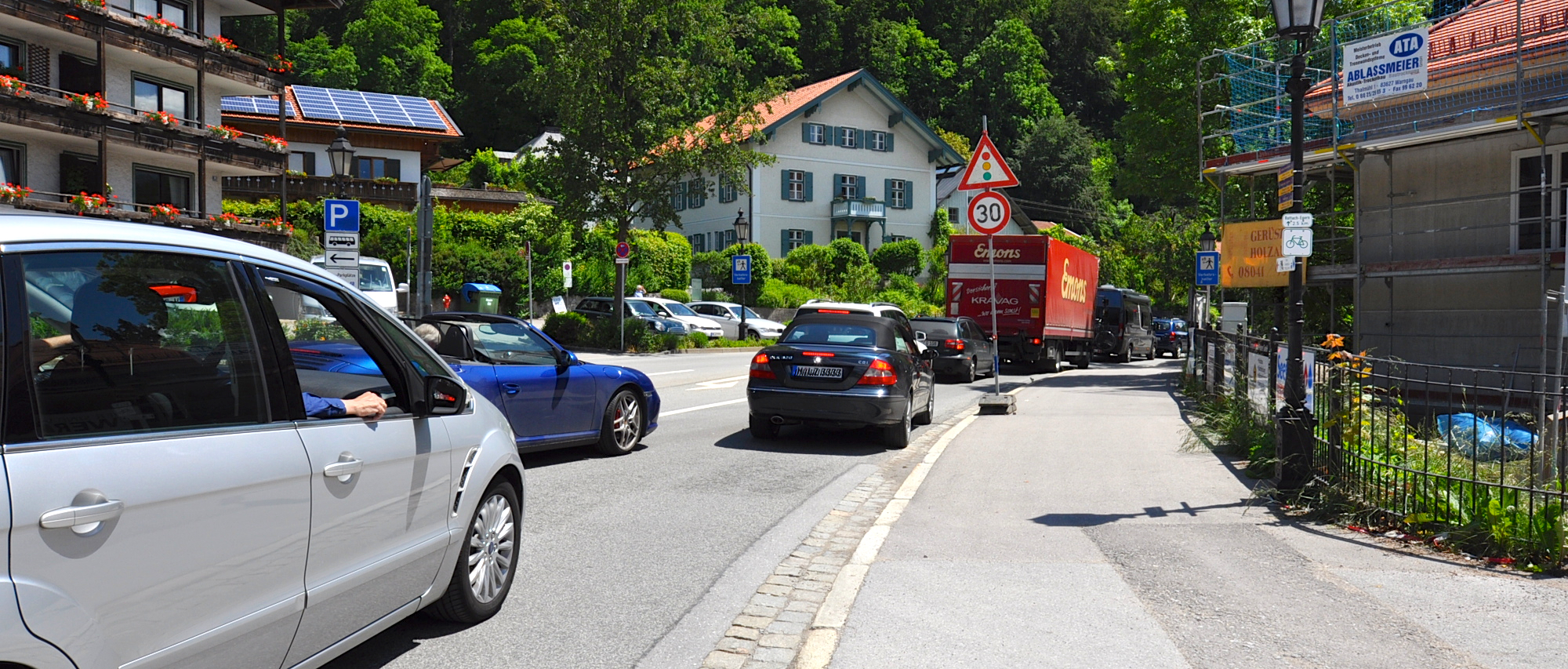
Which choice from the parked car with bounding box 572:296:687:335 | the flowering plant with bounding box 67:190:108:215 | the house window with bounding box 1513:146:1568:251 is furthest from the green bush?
the house window with bounding box 1513:146:1568:251

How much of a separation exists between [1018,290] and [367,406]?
2473 cm

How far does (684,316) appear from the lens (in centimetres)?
3875

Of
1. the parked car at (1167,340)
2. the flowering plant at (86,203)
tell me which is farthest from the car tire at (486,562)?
the parked car at (1167,340)

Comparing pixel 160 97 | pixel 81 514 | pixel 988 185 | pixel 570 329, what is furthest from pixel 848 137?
pixel 81 514

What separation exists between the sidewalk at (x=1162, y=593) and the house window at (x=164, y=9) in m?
28.1

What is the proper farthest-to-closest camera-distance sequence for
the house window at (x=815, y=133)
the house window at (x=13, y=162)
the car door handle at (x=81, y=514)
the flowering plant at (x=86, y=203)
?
1. the house window at (x=815, y=133)
2. the house window at (x=13, y=162)
3. the flowering plant at (x=86, y=203)
4. the car door handle at (x=81, y=514)

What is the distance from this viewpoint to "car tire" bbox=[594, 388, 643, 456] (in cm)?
1034

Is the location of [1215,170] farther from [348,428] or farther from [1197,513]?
[348,428]

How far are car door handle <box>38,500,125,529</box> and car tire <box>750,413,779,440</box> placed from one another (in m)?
9.30

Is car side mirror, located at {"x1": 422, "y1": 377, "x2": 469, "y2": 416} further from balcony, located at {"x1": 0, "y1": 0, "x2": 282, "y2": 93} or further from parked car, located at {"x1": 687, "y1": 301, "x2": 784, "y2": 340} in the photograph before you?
parked car, located at {"x1": 687, "y1": 301, "x2": 784, "y2": 340}

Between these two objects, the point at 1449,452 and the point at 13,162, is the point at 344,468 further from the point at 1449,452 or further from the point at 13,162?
the point at 13,162

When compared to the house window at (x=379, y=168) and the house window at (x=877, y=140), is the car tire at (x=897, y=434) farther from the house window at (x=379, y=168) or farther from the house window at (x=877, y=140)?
Result: the house window at (x=877, y=140)

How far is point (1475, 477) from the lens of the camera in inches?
272

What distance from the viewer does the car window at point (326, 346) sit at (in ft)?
12.7
